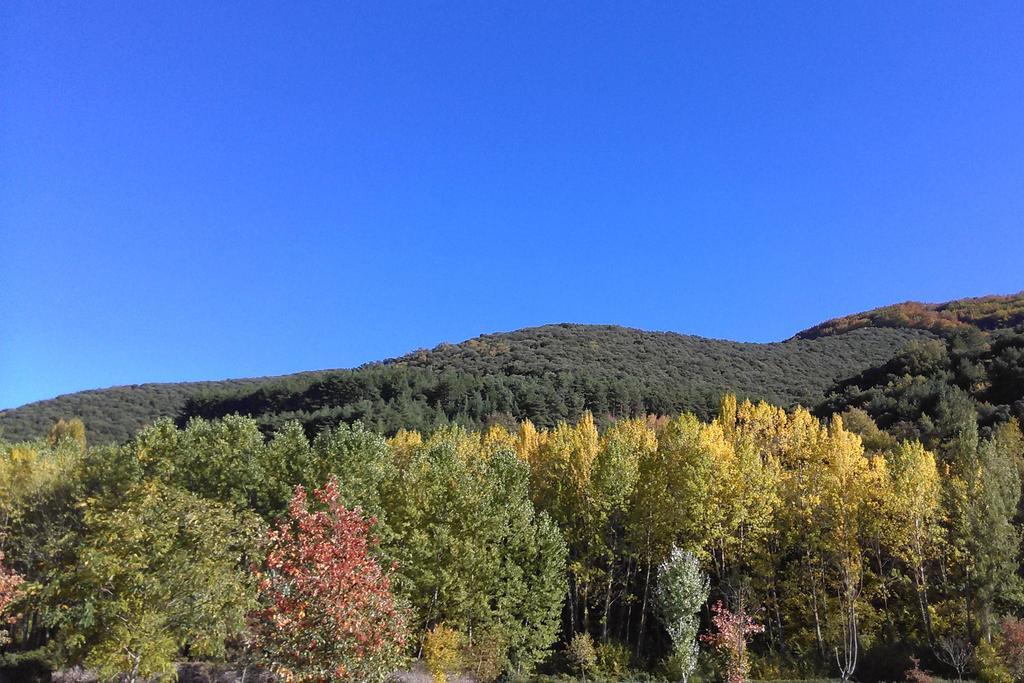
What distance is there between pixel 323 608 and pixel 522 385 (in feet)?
306

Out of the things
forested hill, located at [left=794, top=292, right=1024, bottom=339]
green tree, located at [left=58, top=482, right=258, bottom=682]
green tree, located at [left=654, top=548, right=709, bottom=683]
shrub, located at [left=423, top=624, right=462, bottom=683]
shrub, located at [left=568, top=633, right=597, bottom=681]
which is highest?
forested hill, located at [left=794, top=292, right=1024, bottom=339]

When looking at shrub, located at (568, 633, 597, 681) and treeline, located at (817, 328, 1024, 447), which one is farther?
treeline, located at (817, 328, 1024, 447)

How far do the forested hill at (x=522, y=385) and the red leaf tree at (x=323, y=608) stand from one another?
218 ft

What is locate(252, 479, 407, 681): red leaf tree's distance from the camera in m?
13.8

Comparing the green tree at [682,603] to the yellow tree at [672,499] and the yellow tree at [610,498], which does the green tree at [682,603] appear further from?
the yellow tree at [610,498]

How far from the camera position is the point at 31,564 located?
38000mm

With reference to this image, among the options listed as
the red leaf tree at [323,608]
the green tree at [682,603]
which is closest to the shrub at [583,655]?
the green tree at [682,603]

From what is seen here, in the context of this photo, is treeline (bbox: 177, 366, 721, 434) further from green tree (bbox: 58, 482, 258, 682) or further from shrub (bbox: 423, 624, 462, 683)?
green tree (bbox: 58, 482, 258, 682)

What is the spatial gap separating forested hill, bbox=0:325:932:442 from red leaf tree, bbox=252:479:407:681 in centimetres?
6643

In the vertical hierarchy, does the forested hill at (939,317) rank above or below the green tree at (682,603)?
above

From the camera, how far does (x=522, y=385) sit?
351ft

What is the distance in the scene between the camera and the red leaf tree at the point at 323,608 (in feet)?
45.3

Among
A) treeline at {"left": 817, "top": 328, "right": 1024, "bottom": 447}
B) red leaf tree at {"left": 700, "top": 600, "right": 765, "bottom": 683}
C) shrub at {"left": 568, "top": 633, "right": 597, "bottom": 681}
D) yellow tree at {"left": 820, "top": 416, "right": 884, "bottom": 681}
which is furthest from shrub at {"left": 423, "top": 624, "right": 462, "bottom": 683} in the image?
treeline at {"left": 817, "top": 328, "right": 1024, "bottom": 447}

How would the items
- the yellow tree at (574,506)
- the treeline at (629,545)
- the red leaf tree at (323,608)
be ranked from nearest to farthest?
the red leaf tree at (323,608) < the treeline at (629,545) < the yellow tree at (574,506)
